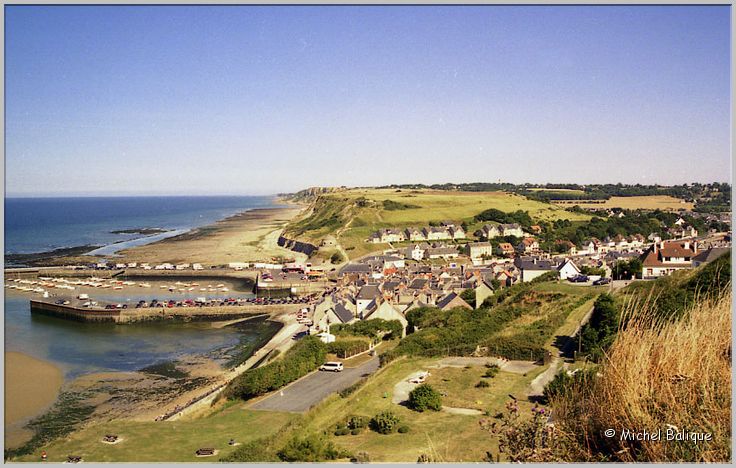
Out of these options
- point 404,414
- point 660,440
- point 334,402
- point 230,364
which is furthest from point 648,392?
point 230,364

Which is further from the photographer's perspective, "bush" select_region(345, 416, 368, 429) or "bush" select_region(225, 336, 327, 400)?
"bush" select_region(225, 336, 327, 400)

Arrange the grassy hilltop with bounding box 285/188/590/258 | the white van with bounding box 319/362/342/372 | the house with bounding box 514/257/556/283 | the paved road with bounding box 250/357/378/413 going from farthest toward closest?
the grassy hilltop with bounding box 285/188/590/258, the house with bounding box 514/257/556/283, the white van with bounding box 319/362/342/372, the paved road with bounding box 250/357/378/413

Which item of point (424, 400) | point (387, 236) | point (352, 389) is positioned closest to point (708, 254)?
point (424, 400)

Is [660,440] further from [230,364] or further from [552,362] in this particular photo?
[230,364]

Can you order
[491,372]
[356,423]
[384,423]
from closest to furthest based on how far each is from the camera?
[384,423]
[356,423]
[491,372]

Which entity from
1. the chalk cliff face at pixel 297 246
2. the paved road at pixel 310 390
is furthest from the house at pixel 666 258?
the chalk cliff face at pixel 297 246

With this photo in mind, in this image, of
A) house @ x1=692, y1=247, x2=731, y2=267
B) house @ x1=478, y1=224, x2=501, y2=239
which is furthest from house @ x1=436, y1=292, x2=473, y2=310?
house @ x1=478, y1=224, x2=501, y2=239

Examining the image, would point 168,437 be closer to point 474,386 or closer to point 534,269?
point 474,386

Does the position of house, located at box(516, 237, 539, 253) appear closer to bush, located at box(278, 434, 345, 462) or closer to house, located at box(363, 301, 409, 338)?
house, located at box(363, 301, 409, 338)

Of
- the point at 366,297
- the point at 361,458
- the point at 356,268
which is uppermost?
the point at 361,458
